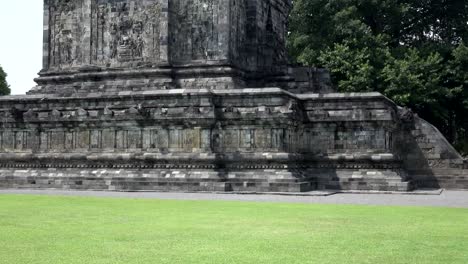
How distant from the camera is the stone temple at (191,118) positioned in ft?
83.8

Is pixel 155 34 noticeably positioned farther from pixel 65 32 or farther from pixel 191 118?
pixel 191 118

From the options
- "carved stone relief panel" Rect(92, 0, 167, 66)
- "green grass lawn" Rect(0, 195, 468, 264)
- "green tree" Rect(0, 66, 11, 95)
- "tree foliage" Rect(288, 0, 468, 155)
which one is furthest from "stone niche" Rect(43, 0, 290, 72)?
"green tree" Rect(0, 66, 11, 95)

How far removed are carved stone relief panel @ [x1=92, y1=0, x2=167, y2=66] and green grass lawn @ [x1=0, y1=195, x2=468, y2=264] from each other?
42.5ft

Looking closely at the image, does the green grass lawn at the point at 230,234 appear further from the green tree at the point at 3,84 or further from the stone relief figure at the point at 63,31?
the green tree at the point at 3,84

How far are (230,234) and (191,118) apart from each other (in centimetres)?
1461

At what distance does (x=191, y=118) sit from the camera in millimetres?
25828

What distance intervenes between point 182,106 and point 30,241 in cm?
1589

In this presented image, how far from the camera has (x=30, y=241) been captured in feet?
34.6

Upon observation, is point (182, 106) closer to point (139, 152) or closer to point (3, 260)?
point (139, 152)

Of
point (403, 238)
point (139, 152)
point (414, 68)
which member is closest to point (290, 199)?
point (139, 152)

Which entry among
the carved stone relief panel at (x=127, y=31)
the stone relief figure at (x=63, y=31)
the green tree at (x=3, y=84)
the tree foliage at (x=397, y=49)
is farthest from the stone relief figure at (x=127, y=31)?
the green tree at (x=3, y=84)

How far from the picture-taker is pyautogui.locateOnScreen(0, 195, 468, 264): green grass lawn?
30.2ft

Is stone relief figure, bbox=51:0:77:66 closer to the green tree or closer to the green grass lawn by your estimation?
the green grass lawn

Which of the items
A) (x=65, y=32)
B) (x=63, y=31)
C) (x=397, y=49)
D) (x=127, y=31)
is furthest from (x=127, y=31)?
(x=397, y=49)
